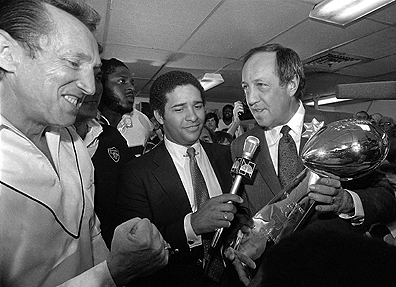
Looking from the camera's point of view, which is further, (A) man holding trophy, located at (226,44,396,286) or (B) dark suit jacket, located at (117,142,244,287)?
(B) dark suit jacket, located at (117,142,244,287)

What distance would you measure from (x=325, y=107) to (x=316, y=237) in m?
9.10

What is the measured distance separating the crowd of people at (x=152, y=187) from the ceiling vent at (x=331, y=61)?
119 inches

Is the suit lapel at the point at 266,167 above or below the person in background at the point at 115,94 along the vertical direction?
below

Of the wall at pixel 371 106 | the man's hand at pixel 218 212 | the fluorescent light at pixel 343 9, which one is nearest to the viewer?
the man's hand at pixel 218 212

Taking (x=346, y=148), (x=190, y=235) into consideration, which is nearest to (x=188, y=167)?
(x=190, y=235)

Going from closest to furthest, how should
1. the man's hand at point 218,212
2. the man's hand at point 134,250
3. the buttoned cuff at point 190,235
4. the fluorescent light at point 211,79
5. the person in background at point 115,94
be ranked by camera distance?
the man's hand at point 134,250, the man's hand at point 218,212, the buttoned cuff at point 190,235, the person in background at point 115,94, the fluorescent light at point 211,79

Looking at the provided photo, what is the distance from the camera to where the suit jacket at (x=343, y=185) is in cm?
86

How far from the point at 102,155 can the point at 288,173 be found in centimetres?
87

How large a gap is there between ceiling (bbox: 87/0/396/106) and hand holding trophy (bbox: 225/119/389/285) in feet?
6.76

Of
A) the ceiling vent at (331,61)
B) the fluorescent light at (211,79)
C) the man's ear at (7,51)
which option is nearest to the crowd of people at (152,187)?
the man's ear at (7,51)

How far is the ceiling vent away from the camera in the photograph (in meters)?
3.92

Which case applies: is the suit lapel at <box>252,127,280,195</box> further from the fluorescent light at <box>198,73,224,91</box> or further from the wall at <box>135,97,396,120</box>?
the wall at <box>135,97,396,120</box>

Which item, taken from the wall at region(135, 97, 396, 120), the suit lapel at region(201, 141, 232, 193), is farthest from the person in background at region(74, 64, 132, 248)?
the wall at region(135, 97, 396, 120)

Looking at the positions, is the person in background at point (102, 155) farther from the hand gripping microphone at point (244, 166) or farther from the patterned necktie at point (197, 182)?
the hand gripping microphone at point (244, 166)
